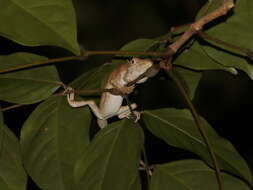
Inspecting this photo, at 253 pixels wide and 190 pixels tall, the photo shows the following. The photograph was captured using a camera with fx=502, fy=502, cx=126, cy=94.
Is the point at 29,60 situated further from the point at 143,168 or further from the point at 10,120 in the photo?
the point at 10,120

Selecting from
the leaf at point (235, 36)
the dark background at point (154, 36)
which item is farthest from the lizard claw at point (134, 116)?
the dark background at point (154, 36)

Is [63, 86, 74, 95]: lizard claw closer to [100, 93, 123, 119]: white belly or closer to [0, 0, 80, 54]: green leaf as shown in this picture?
[100, 93, 123, 119]: white belly

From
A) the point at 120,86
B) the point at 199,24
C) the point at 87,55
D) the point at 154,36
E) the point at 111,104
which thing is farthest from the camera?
the point at 154,36

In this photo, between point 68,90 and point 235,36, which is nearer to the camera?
point 235,36

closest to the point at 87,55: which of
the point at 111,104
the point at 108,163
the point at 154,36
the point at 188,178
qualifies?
the point at 108,163

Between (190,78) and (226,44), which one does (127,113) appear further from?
(226,44)

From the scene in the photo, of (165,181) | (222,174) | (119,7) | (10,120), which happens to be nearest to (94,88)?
(165,181)

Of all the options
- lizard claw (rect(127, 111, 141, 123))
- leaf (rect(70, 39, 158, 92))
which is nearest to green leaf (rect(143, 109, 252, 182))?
lizard claw (rect(127, 111, 141, 123))
